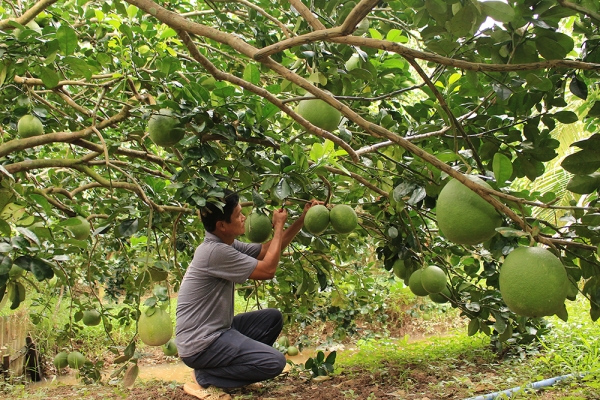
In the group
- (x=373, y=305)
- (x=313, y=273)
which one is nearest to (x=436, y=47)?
(x=313, y=273)

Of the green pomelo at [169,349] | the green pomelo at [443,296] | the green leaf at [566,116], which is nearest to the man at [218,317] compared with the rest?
the green pomelo at [169,349]

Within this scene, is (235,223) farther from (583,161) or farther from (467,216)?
(583,161)

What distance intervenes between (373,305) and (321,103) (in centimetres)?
375

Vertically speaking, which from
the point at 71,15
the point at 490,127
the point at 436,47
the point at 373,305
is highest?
the point at 71,15

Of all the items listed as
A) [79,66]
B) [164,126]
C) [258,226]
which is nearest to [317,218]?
[258,226]

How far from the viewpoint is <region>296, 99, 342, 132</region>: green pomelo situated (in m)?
1.57

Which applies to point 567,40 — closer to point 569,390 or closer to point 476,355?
point 569,390

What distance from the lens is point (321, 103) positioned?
1570mm

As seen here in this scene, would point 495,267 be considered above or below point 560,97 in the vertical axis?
below

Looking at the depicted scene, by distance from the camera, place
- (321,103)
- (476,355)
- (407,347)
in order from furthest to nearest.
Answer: (407,347) → (476,355) → (321,103)

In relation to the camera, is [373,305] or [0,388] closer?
[0,388]

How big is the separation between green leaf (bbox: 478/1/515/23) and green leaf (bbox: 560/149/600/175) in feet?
1.31

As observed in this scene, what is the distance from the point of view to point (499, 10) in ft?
3.56

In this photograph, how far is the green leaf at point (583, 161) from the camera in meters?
1.20
